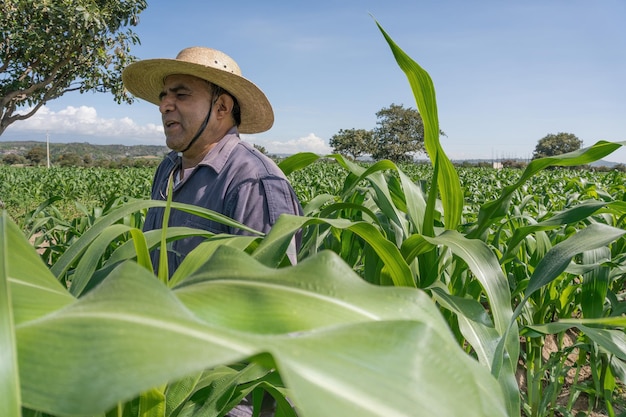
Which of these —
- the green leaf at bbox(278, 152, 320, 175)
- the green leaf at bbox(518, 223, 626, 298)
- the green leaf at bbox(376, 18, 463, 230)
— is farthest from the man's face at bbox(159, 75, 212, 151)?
the green leaf at bbox(518, 223, 626, 298)

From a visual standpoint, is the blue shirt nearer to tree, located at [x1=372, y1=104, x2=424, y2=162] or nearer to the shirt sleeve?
the shirt sleeve

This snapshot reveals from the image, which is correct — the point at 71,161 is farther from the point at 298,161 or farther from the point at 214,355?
the point at 214,355

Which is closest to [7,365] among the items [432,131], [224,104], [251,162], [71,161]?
[432,131]

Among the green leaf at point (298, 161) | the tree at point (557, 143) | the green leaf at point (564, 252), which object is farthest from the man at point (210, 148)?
the tree at point (557, 143)

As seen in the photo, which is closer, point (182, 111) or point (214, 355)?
point (214, 355)

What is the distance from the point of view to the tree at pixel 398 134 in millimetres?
56812

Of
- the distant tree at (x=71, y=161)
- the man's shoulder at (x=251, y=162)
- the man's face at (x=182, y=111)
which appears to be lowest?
the distant tree at (x=71, y=161)

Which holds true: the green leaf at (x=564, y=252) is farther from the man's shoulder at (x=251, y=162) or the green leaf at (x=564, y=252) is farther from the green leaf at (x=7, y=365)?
the man's shoulder at (x=251, y=162)

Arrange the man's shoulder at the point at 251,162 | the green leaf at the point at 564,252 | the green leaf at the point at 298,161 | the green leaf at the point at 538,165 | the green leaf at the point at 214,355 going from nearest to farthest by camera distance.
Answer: the green leaf at the point at 214,355, the green leaf at the point at 564,252, the green leaf at the point at 538,165, the green leaf at the point at 298,161, the man's shoulder at the point at 251,162

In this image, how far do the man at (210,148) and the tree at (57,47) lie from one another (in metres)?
9.09

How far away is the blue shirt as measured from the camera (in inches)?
68.4

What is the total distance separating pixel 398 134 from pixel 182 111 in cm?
5707

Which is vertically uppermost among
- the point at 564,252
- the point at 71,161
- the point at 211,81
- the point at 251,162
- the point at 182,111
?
the point at 211,81

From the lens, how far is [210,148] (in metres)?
2.10
